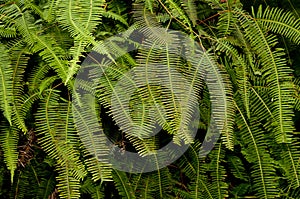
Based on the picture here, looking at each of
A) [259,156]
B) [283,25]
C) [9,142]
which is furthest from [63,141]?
[283,25]

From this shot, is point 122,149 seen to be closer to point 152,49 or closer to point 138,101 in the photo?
point 138,101

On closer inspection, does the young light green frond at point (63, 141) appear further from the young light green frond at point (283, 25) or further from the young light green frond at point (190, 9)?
the young light green frond at point (283, 25)

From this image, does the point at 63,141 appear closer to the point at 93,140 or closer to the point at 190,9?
the point at 93,140

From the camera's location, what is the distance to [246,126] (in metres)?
1.63

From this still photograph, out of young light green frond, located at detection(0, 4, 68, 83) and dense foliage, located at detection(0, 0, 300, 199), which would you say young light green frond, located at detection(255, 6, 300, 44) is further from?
young light green frond, located at detection(0, 4, 68, 83)

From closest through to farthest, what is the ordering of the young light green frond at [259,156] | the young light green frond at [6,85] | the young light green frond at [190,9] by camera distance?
the young light green frond at [6,85], the young light green frond at [190,9], the young light green frond at [259,156]

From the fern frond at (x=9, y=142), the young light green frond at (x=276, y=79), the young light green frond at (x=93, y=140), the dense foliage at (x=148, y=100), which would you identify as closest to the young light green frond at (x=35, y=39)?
the dense foliage at (x=148, y=100)

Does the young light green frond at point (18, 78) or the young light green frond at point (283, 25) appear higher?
the young light green frond at point (283, 25)

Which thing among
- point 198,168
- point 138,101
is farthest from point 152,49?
point 198,168

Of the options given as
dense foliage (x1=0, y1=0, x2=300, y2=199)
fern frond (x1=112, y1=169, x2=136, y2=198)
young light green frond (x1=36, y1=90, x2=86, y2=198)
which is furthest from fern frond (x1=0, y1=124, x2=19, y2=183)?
fern frond (x1=112, y1=169, x2=136, y2=198)

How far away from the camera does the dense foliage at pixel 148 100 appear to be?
1350 mm

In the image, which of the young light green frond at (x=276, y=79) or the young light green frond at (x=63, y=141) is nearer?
the young light green frond at (x=63, y=141)

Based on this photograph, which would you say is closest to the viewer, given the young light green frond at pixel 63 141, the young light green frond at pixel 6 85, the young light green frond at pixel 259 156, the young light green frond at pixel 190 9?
the young light green frond at pixel 6 85

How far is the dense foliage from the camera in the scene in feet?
4.43
